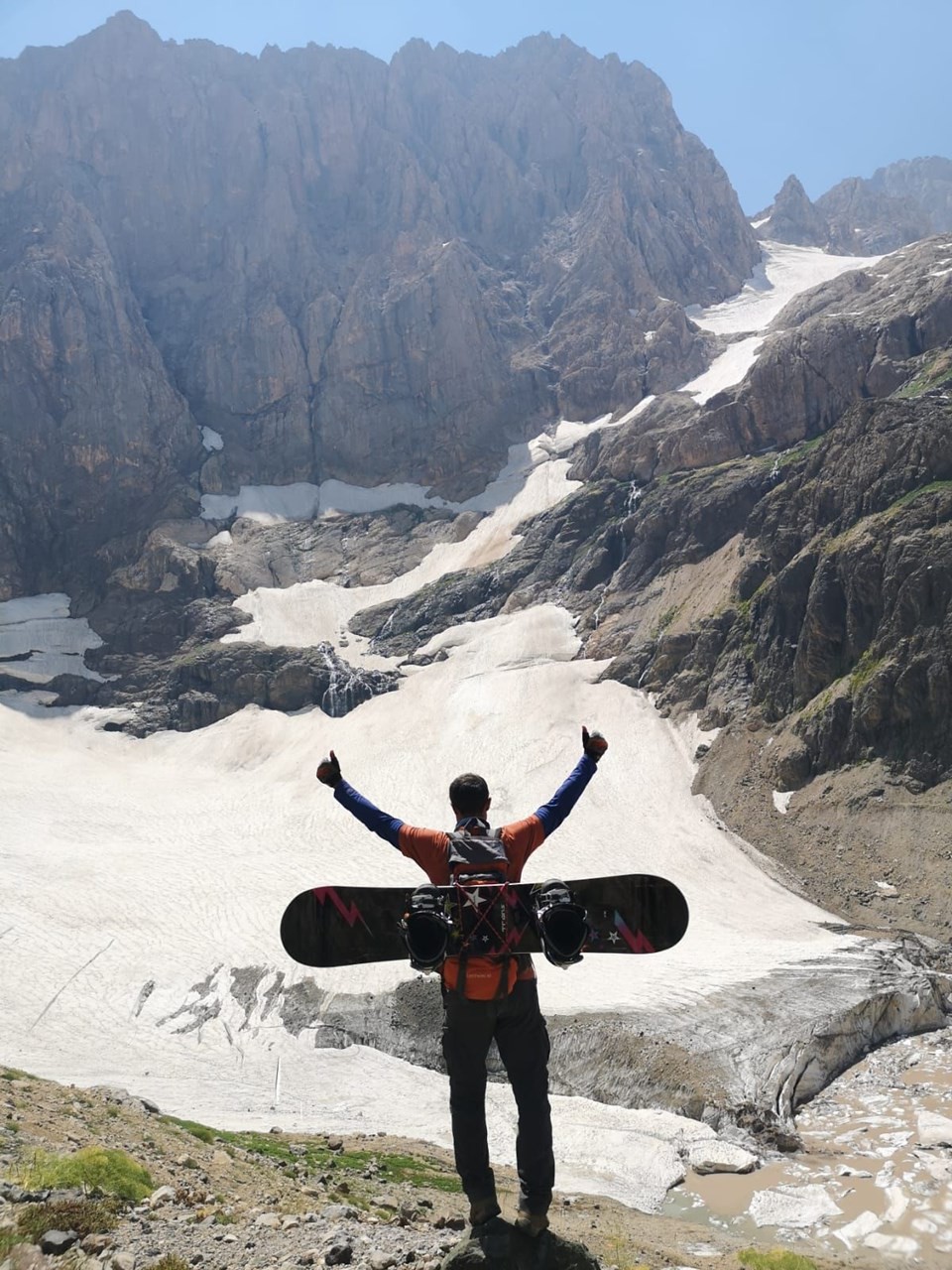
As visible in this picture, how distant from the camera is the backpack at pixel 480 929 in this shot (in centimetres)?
698

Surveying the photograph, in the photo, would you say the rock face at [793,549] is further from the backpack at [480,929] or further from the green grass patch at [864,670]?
the backpack at [480,929]

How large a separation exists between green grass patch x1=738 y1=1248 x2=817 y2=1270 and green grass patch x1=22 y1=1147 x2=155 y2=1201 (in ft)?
22.4

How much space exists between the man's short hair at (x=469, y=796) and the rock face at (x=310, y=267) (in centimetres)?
12331

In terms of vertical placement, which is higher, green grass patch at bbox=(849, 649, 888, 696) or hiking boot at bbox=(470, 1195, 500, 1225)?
green grass patch at bbox=(849, 649, 888, 696)

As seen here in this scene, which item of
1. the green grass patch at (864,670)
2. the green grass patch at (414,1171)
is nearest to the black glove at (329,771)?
the green grass patch at (414,1171)

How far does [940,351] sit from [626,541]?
3657 centimetres

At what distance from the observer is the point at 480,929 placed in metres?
6.98

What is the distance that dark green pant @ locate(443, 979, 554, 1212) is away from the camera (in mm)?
7191

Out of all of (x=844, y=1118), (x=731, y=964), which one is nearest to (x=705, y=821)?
(x=731, y=964)

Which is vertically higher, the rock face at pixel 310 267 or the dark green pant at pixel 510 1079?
the rock face at pixel 310 267

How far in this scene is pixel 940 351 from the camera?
94.9 m

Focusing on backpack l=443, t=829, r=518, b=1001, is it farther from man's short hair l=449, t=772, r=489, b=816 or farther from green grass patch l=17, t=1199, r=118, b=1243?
green grass patch l=17, t=1199, r=118, b=1243

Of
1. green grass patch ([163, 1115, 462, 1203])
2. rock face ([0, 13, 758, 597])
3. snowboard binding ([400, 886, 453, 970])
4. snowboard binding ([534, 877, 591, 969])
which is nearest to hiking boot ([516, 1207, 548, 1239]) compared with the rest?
snowboard binding ([534, 877, 591, 969])

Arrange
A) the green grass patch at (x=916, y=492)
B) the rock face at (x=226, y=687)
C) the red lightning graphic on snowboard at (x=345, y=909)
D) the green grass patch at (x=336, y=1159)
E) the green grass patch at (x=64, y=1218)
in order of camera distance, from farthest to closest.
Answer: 1. the rock face at (x=226, y=687)
2. the green grass patch at (x=916, y=492)
3. the green grass patch at (x=336, y=1159)
4. the red lightning graphic on snowboard at (x=345, y=909)
5. the green grass patch at (x=64, y=1218)
